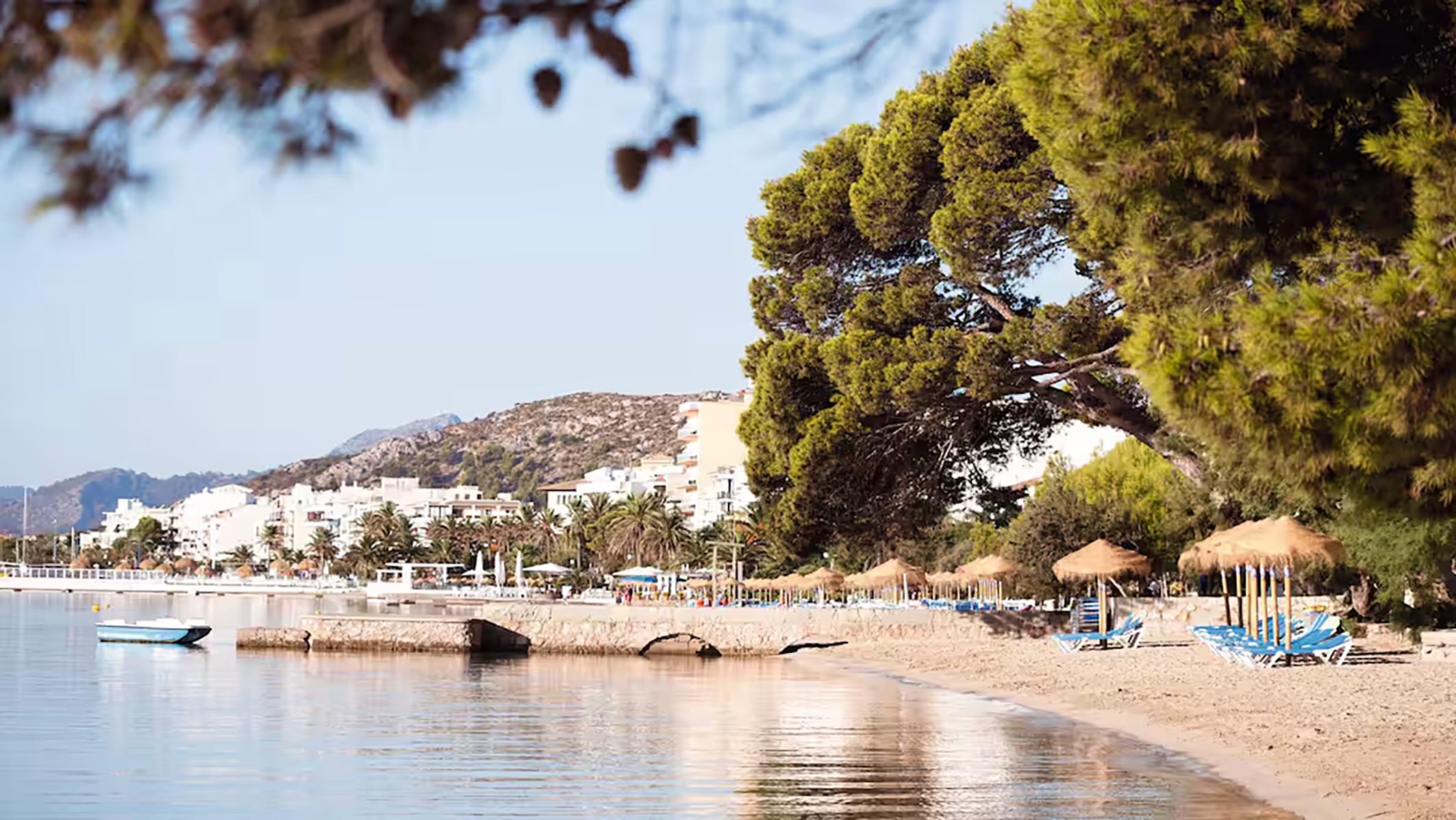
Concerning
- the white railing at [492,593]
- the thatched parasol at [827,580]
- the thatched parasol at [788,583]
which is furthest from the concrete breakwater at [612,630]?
the white railing at [492,593]

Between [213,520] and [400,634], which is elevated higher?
[213,520]

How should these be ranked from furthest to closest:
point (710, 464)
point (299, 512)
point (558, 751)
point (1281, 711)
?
point (299, 512) < point (710, 464) < point (558, 751) < point (1281, 711)

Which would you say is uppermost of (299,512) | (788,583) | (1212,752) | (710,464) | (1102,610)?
(710,464)

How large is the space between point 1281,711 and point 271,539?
146 metres

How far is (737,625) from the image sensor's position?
37750mm

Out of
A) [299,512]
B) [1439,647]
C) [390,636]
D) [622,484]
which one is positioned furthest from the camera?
[299,512]

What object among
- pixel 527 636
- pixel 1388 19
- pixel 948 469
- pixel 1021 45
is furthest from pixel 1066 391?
pixel 527 636

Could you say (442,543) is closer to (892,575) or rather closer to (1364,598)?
(892,575)

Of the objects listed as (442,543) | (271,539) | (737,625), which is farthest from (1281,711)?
(271,539)

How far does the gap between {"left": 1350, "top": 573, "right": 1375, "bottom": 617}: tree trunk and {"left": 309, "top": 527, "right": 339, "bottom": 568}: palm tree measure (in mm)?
109638

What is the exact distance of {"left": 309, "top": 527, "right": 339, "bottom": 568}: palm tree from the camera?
129000 mm

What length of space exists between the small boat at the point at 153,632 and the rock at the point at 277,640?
2.34 meters

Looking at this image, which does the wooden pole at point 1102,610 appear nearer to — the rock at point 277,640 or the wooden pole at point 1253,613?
the wooden pole at point 1253,613

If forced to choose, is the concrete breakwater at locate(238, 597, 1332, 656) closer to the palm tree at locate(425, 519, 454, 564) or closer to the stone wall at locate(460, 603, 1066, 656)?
the stone wall at locate(460, 603, 1066, 656)
